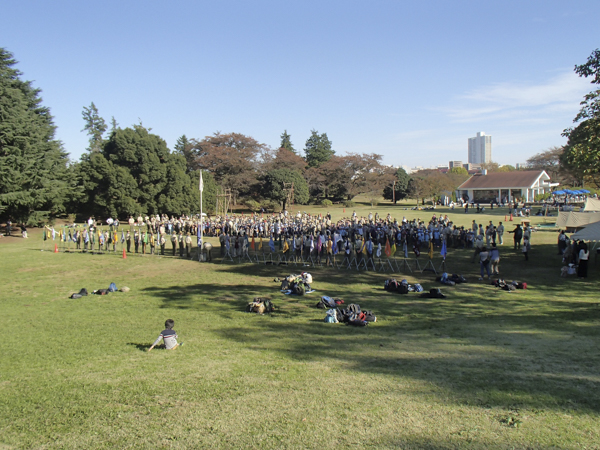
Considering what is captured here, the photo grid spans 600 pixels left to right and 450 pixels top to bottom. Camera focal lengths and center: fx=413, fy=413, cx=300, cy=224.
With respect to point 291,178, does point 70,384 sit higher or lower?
lower

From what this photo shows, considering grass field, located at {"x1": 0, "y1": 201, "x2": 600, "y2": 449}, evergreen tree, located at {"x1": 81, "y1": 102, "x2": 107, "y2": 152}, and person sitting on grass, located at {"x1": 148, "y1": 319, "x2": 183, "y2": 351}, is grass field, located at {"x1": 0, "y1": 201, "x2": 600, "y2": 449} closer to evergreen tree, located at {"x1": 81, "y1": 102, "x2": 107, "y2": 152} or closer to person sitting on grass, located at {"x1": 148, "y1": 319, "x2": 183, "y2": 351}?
person sitting on grass, located at {"x1": 148, "y1": 319, "x2": 183, "y2": 351}

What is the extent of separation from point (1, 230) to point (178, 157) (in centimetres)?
2063

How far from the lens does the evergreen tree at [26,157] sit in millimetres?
38688

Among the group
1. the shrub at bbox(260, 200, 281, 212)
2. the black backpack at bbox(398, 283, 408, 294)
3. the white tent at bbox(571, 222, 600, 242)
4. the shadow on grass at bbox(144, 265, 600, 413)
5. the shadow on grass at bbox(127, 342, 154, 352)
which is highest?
the shrub at bbox(260, 200, 281, 212)

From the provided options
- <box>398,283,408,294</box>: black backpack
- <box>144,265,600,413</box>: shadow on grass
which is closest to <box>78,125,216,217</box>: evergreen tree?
<box>144,265,600,413</box>: shadow on grass

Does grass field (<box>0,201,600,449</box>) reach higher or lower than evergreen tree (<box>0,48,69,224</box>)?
lower

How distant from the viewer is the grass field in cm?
578

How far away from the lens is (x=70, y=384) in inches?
301

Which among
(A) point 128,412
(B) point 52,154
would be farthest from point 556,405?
(B) point 52,154

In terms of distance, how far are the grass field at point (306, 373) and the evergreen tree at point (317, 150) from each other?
73.5m

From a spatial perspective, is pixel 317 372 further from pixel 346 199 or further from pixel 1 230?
pixel 346 199

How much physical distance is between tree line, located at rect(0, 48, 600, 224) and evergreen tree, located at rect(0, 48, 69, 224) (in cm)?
9

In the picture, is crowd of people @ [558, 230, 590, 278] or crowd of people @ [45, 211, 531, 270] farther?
crowd of people @ [45, 211, 531, 270]

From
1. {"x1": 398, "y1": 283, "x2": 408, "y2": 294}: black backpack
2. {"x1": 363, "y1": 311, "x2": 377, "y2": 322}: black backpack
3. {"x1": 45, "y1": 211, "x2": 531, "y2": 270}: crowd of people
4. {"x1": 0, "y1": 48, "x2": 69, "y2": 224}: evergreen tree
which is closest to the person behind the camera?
{"x1": 363, "y1": 311, "x2": 377, "y2": 322}: black backpack
